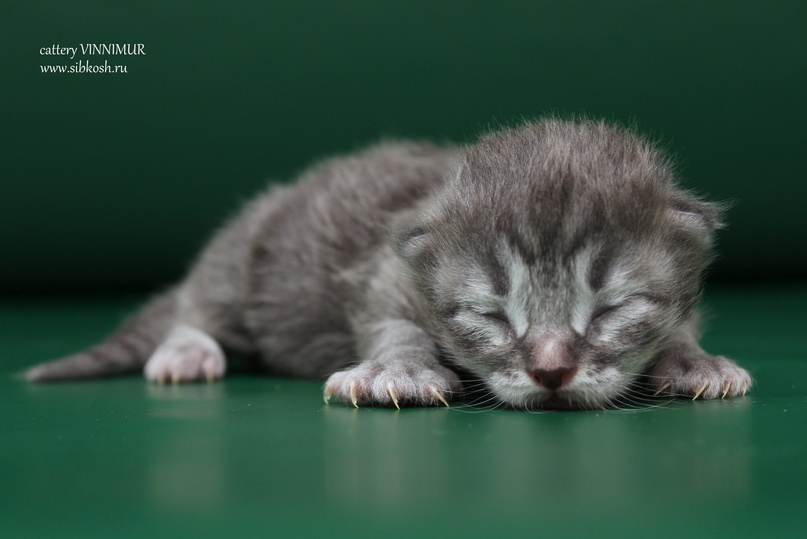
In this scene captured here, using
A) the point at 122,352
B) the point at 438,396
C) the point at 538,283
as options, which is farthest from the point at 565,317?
the point at 122,352

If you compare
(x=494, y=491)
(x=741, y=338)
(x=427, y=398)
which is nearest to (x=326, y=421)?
(x=427, y=398)

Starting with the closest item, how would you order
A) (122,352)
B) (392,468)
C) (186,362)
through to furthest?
(392,468) → (186,362) → (122,352)

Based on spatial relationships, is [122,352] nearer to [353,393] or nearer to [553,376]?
[353,393]

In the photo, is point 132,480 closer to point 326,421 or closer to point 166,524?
point 166,524

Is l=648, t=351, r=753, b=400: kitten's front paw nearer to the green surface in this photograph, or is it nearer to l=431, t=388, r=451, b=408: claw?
the green surface

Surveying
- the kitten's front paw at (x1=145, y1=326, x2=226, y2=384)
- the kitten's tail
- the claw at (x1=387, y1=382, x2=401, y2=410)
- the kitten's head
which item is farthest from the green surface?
the kitten's tail
